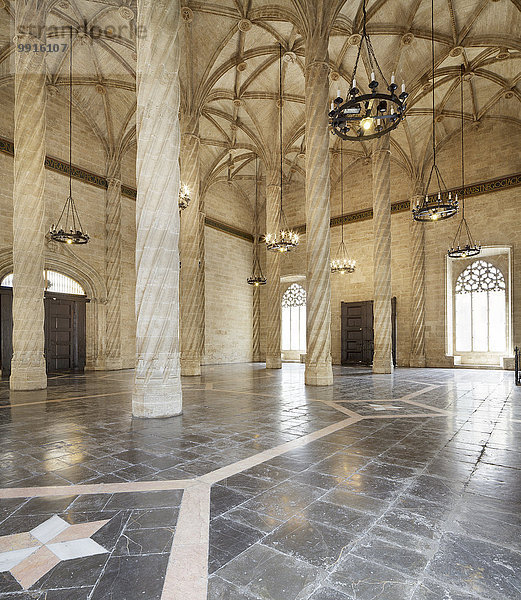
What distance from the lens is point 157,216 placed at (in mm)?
6848

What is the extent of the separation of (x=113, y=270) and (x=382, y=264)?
1111 cm

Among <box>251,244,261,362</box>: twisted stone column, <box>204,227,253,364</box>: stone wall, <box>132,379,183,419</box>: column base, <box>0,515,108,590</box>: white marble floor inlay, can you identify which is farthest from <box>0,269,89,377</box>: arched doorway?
<box>0,515,108,590</box>: white marble floor inlay

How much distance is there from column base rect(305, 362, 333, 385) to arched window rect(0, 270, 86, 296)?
10.7 meters

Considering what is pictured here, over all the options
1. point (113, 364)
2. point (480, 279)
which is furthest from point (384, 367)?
point (113, 364)

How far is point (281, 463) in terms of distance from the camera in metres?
4.12

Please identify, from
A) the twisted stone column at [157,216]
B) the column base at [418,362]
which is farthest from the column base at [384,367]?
the twisted stone column at [157,216]

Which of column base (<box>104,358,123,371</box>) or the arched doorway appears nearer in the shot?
the arched doorway

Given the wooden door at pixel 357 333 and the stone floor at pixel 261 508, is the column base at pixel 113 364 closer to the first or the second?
the stone floor at pixel 261 508

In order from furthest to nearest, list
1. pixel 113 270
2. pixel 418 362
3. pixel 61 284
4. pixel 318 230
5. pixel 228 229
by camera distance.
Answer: pixel 228 229, pixel 418 362, pixel 113 270, pixel 61 284, pixel 318 230

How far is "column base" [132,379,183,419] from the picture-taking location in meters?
6.57

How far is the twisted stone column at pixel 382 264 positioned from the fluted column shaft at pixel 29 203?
1102 centimetres

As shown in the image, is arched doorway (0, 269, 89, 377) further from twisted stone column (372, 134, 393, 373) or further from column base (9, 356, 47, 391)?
twisted stone column (372, 134, 393, 373)

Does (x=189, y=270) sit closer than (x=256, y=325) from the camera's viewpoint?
Yes

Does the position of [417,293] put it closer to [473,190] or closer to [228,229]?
[473,190]
